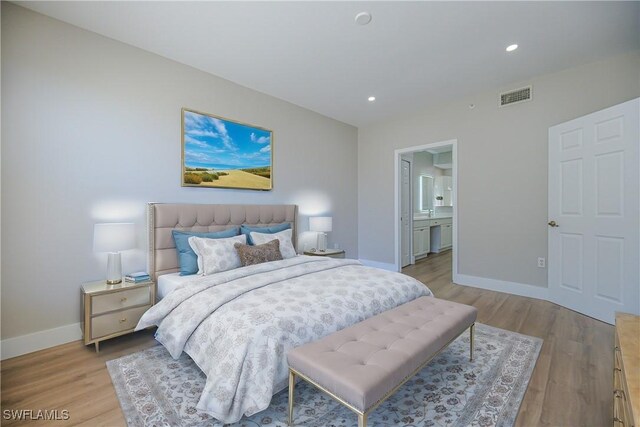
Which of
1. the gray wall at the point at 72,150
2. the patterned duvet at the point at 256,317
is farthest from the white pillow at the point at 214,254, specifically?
the gray wall at the point at 72,150

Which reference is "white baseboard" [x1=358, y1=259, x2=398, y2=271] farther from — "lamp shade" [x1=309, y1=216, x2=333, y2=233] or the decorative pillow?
the decorative pillow

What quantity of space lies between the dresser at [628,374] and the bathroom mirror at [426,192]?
5.75 metres

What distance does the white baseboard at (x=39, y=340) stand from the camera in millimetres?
2168

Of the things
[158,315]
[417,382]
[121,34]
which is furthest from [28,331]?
[417,382]

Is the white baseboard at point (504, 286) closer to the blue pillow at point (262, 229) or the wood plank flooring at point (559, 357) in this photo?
the wood plank flooring at point (559, 357)

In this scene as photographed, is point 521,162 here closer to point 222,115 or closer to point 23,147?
point 222,115

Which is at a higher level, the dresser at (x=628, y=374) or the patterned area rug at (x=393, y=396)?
the dresser at (x=628, y=374)

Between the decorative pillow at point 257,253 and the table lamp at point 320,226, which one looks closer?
the decorative pillow at point 257,253

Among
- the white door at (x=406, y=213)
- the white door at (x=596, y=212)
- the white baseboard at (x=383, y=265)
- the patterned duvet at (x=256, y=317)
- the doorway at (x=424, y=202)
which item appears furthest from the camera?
the white door at (x=406, y=213)

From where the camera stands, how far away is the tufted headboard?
111 inches

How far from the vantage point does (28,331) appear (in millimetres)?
2271

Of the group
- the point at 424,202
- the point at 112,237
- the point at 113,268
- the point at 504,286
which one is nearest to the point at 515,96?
the point at 504,286

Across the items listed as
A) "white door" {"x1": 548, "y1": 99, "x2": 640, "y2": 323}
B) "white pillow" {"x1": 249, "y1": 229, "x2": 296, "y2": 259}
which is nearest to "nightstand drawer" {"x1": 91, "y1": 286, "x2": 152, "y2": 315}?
"white pillow" {"x1": 249, "y1": 229, "x2": 296, "y2": 259}

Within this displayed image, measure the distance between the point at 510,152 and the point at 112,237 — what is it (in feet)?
15.1
